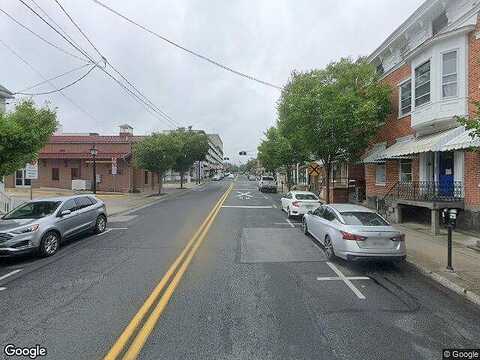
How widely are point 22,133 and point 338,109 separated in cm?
1253

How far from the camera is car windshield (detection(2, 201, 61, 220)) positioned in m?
10.4

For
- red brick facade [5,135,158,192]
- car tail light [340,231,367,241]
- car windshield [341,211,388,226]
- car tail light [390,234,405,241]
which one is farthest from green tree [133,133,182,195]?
car tail light [390,234,405,241]

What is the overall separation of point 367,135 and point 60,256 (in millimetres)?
14780

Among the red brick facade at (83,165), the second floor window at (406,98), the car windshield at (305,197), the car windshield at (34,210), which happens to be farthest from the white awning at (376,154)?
the red brick facade at (83,165)

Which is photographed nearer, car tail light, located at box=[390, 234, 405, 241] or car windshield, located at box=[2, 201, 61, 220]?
car tail light, located at box=[390, 234, 405, 241]

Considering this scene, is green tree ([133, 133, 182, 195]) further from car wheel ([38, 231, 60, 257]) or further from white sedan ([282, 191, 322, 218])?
car wheel ([38, 231, 60, 257])

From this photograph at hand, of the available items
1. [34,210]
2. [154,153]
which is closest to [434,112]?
Answer: [34,210]

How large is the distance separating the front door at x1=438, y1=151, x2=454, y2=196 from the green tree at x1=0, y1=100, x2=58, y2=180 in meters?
15.0

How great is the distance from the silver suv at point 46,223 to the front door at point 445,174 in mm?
13553

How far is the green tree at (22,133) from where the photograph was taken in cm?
1030

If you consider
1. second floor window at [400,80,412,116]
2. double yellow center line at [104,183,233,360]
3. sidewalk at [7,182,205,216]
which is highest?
second floor window at [400,80,412,116]

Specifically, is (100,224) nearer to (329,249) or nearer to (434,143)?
(329,249)

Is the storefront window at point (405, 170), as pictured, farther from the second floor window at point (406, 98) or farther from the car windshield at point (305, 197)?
the car windshield at point (305, 197)

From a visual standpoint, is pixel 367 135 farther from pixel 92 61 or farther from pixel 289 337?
pixel 289 337
